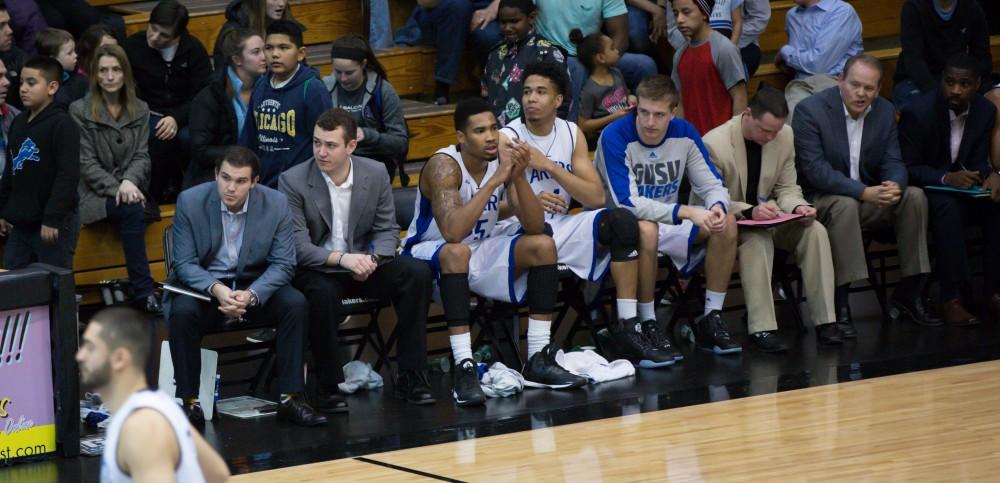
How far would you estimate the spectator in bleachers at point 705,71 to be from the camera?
354 inches

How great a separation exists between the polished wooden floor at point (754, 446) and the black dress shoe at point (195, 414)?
85cm

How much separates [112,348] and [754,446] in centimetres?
322

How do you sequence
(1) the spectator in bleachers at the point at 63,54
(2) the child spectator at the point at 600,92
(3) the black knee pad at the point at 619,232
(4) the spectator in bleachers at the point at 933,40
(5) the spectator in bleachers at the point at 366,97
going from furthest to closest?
(4) the spectator in bleachers at the point at 933,40 < (2) the child spectator at the point at 600,92 < (1) the spectator in bleachers at the point at 63,54 < (5) the spectator in bleachers at the point at 366,97 < (3) the black knee pad at the point at 619,232

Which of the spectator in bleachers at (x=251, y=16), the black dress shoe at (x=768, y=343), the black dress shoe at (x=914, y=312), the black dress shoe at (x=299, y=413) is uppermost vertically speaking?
the spectator in bleachers at (x=251, y=16)

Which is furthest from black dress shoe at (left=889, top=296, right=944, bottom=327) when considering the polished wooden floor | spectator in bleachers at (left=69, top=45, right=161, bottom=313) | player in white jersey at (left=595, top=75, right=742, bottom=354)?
spectator in bleachers at (left=69, top=45, right=161, bottom=313)

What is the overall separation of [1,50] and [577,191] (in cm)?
338

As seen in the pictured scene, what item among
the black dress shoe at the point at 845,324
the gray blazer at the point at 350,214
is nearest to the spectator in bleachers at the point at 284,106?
the gray blazer at the point at 350,214

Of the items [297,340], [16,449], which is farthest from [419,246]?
[16,449]

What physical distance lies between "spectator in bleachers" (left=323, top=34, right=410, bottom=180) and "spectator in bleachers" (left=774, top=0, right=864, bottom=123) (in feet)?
8.90

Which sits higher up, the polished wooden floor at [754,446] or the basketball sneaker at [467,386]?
the basketball sneaker at [467,386]

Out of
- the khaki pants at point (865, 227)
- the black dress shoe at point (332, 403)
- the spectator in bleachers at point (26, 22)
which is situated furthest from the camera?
the spectator in bleachers at point (26, 22)

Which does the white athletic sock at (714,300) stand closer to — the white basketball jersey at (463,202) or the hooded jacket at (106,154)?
the white basketball jersey at (463,202)

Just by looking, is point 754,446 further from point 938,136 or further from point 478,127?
point 938,136

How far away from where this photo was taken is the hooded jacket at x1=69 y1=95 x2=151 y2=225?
798 cm
